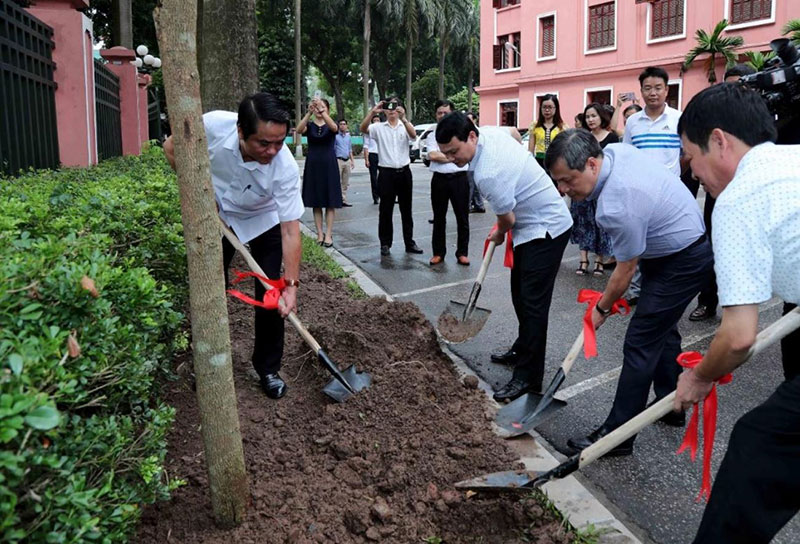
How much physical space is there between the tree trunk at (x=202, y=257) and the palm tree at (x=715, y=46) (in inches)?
904

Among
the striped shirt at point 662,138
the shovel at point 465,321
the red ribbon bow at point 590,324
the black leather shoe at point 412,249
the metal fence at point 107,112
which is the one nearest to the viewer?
the red ribbon bow at point 590,324

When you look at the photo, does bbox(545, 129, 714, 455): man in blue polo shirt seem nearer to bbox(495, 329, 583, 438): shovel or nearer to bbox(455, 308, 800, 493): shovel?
bbox(495, 329, 583, 438): shovel

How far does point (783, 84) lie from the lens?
425 cm

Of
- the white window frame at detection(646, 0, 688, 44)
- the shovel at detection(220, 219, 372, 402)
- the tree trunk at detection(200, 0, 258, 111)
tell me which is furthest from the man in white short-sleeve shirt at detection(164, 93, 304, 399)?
the white window frame at detection(646, 0, 688, 44)

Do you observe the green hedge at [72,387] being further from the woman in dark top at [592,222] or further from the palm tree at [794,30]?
the palm tree at [794,30]

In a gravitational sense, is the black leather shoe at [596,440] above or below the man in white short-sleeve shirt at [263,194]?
below

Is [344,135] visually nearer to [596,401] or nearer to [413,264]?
[413,264]

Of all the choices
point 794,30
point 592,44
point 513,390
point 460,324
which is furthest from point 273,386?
point 592,44

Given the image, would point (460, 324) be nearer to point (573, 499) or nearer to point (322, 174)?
point (573, 499)

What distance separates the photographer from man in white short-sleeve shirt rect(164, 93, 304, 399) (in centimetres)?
341

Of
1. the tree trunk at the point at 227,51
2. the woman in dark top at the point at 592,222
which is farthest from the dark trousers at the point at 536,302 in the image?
the tree trunk at the point at 227,51

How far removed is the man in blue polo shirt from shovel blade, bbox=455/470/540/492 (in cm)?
72

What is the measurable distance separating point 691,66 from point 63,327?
26.4 meters

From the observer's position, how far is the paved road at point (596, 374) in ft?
9.89
